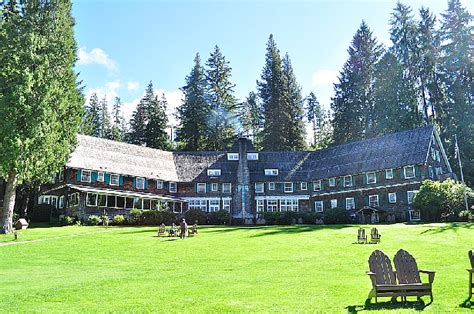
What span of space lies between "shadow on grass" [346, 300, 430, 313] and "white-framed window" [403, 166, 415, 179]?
125ft

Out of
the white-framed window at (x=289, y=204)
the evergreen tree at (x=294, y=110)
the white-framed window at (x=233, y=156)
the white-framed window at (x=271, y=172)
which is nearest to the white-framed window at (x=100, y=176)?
the white-framed window at (x=233, y=156)

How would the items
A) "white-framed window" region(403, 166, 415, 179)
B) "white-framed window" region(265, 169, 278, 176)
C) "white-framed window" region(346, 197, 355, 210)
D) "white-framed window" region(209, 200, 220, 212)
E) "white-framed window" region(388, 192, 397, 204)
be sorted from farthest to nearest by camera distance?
"white-framed window" region(265, 169, 278, 176), "white-framed window" region(209, 200, 220, 212), "white-framed window" region(346, 197, 355, 210), "white-framed window" region(388, 192, 397, 204), "white-framed window" region(403, 166, 415, 179)

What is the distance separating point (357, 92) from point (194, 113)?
2613cm

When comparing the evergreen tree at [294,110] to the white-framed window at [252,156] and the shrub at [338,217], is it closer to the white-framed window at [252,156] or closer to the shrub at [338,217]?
the white-framed window at [252,156]

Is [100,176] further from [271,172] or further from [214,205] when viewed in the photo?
[271,172]

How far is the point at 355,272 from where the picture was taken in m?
15.1

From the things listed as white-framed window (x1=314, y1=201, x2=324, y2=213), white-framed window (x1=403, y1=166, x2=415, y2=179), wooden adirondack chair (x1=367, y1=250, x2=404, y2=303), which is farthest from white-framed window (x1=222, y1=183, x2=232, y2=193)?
wooden adirondack chair (x1=367, y1=250, x2=404, y2=303)

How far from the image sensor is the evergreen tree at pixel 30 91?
101 ft

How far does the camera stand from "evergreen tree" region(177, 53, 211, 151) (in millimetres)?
71875

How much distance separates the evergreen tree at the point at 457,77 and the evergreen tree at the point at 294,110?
2086 centimetres

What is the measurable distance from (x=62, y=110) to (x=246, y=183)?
26178 mm

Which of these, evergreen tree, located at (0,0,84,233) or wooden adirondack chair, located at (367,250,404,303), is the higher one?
evergreen tree, located at (0,0,84,233)

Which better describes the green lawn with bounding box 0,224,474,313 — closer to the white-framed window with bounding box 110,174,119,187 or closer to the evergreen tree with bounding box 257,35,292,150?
the white-framed window with bounding box 110,174,119,187

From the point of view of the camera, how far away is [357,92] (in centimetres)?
6606
